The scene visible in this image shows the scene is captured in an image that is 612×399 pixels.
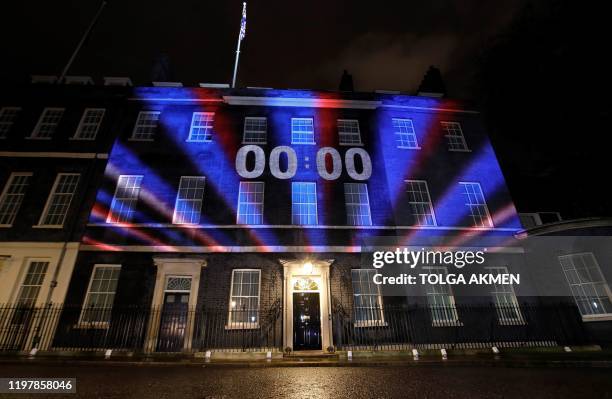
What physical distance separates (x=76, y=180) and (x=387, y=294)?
16.8 m

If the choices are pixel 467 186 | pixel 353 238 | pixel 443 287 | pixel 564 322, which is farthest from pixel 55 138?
pixel 564 322

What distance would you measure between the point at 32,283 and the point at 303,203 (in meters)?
12.9

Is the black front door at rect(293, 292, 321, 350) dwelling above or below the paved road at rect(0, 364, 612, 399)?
above

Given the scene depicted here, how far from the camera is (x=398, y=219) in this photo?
46.2ft

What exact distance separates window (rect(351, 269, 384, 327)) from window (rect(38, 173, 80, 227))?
14.5 m

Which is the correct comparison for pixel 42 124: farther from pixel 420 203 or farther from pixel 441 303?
pixel 441 303

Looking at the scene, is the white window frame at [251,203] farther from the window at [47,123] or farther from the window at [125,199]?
the window at [47,123]

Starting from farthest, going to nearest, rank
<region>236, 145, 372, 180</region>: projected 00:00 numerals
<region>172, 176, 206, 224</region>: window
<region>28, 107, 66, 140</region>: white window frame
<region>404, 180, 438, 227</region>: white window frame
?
<region>28, 107, 66, 140</region>: white window frame
<region>236, 145, 372, 180</region>: projected 00:00 numerals
<region>404, 180, 438, 227</region>: white window frame
<region>172, 176, 206, 224</region>: window

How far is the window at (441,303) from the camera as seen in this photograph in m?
12.5

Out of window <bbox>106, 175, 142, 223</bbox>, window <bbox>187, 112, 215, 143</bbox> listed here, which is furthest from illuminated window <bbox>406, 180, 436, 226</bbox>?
window <bbox>106, 175, 142, 223</bbox>

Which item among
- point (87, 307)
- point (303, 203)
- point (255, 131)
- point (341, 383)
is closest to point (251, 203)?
point (303, 203)

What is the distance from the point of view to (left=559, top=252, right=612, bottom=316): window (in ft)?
40.1

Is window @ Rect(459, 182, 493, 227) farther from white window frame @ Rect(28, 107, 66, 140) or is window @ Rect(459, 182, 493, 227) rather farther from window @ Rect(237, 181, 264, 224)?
white window frame @ Rect(28, 107, 66, 140)

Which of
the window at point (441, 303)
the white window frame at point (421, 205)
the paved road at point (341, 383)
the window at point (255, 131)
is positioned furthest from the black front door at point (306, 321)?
the window at point (255, 131)
